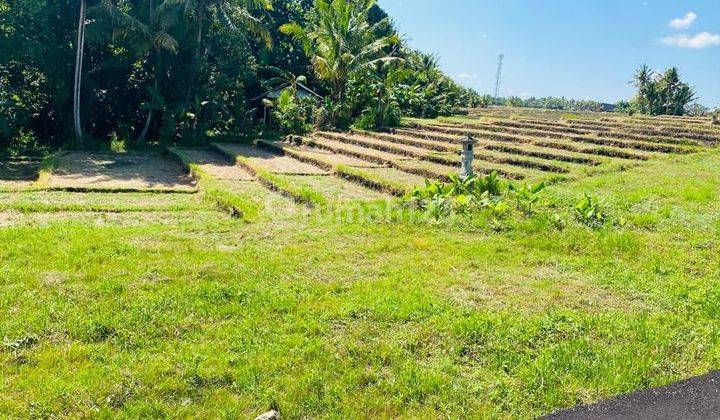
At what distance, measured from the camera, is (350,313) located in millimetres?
4035

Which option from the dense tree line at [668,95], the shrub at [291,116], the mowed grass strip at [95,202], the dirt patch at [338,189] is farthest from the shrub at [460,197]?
the dense tree line at [668,95]

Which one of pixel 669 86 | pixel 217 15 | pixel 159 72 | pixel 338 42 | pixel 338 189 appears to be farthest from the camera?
pixel 669 86

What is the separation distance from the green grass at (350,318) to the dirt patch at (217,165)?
15.7ft

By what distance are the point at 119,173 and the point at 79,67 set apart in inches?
197

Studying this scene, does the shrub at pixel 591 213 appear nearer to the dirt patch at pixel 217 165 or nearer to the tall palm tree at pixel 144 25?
the dirt patch at pixel 217 165

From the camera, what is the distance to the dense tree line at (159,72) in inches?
562

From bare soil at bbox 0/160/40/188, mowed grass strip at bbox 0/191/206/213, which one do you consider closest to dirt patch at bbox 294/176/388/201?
mowed grass strip at bbox 0/191/206/213

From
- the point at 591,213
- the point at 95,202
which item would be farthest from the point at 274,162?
the point at 591,213

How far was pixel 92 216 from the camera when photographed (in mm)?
7238

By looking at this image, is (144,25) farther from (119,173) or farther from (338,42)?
(338,42)

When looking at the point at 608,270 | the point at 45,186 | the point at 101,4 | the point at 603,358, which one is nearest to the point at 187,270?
the point at 603,358

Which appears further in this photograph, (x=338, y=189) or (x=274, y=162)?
(x=274, y=162)

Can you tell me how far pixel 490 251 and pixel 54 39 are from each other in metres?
14.2

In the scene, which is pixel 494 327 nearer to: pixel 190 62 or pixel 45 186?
pixel 45 186
